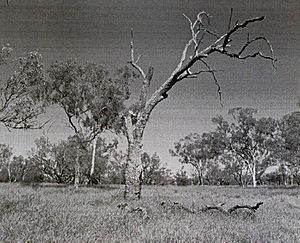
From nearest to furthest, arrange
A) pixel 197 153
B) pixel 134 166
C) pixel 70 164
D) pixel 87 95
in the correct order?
pixel 134 166, pixel 87 95, pixel 70 164, pixel 197 153

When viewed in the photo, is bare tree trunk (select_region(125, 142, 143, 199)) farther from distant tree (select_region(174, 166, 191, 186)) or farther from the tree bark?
distant tree (select_region(174, 166, 191, 186))

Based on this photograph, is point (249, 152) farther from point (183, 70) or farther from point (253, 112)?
point (183, 70)

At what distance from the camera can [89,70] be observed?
28688 mm

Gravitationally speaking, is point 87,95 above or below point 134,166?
above

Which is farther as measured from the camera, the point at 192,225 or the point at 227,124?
the point at 227,124

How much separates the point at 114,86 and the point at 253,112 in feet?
91.8

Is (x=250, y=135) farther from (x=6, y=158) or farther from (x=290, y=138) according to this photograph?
(x=6, y=158)

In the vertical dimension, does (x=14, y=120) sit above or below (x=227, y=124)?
below

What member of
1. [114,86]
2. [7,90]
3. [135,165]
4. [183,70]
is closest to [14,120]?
[7,90]

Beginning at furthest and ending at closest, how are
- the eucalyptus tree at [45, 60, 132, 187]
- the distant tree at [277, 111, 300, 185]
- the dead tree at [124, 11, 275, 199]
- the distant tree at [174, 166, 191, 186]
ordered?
the distant tree at [174, 166, 191, 186] < the distant tree at [277, 111, 300, 185] < the eucalyptus tree at [45, 60, 132, 187] < the dead tree at [124, 11, 275, 199]

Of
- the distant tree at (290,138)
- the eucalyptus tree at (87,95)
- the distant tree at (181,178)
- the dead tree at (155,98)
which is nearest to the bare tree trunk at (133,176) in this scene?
the dead tree at (155,98)

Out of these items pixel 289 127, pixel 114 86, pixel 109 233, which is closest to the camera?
pixel 109 233

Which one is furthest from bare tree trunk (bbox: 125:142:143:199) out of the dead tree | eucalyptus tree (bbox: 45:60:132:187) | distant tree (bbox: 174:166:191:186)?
distant tree (bbox: 174:166:191:186)

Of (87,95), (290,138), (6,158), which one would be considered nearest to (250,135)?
(290,138)
